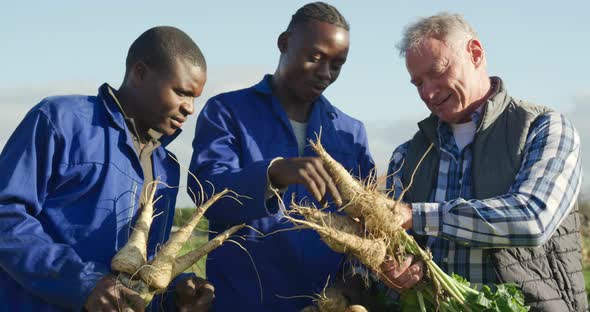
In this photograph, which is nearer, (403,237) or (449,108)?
(403,237)

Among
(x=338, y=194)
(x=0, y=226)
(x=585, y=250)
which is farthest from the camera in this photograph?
(x=585, y=250)

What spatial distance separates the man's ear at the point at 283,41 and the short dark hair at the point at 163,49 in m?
0.57

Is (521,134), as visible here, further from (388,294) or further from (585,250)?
(585,250)

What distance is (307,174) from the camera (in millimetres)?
3861

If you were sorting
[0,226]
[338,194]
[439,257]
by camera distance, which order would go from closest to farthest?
1. [0,226]
2. [338,194]
3. [439,257]

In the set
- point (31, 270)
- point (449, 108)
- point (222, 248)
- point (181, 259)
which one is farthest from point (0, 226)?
point (449, 108)

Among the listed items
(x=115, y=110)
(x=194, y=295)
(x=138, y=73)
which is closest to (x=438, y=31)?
(x=138, y=73)

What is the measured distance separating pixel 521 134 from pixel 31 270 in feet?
8.27

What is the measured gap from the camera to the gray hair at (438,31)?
4.59 m

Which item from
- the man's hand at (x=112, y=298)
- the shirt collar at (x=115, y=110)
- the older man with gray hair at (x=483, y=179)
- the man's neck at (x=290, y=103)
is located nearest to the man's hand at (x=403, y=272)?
the older man with gray hair at (x=483, y=179)

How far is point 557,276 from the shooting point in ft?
13.8

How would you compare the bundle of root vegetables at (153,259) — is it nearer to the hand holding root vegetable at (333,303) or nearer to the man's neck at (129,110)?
the man's neck at (129,110)

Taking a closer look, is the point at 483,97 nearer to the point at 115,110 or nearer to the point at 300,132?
the point at 300,132

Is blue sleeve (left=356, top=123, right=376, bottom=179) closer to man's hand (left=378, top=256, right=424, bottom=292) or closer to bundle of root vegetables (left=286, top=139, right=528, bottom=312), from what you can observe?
bundle of root vegetables (left=286, top=139, right=528, bottom=312)
